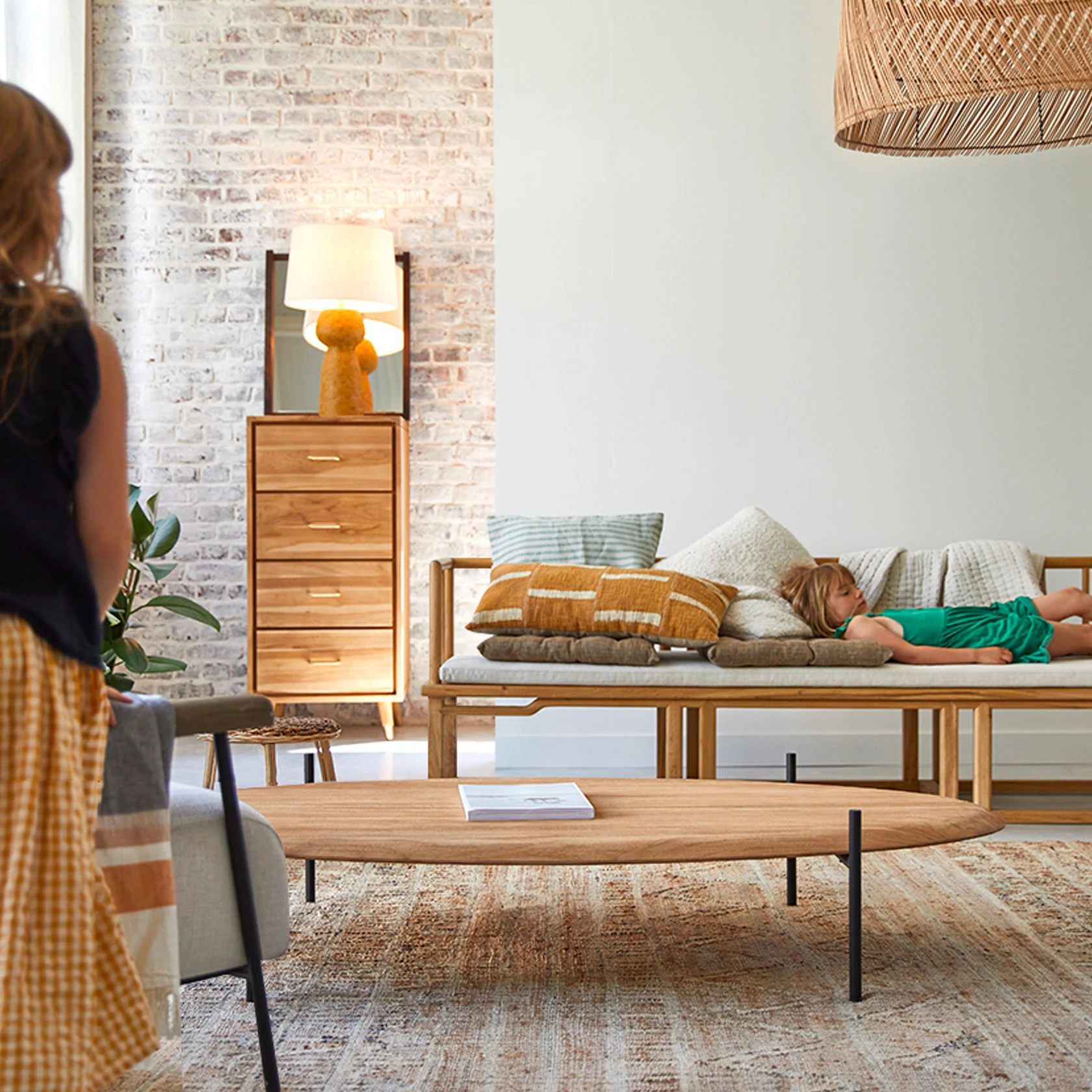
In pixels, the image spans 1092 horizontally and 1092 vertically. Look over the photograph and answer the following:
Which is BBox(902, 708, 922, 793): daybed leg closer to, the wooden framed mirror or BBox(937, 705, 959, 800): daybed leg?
BBox(937, 705, 959, 800): daybed leg

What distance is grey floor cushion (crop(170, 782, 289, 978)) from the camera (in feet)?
4.65

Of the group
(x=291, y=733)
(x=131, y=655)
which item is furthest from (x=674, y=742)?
(x=131, y=655)

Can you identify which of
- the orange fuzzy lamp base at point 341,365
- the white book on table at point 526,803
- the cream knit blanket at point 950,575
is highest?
the orange fuzzy lamp base at point 341,365

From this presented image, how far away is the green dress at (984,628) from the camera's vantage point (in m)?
3.32

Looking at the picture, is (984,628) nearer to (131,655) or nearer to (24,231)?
(131,655)

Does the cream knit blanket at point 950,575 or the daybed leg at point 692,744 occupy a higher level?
the cream knit blanket at point 950,575

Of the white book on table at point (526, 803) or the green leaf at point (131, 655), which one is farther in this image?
the green leaf at point (131, 655)

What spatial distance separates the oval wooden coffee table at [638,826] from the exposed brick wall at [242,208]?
2917 millimetres

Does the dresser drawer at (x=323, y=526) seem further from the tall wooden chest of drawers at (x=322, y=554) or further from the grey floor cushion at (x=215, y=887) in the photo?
the grey floor cushion at (x=215, y=887)

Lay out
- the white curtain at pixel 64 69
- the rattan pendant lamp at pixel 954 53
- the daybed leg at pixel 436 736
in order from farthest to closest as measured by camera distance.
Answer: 1. the white curtain at pixel 64 69
2. the daybed leg at pixel 436 736
3. the rattan pendant lamp at pixel 954 53

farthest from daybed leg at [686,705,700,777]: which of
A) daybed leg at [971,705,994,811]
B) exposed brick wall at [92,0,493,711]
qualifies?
exposed brick wall at [92,0,493,711]

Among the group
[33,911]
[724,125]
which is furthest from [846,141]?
[33,911]

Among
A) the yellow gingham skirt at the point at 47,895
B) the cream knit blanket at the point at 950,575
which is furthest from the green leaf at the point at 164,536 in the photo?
the yellow gingham skirt at the point at 47,895

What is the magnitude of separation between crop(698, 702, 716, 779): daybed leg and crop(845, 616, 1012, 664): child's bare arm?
0.47 m
